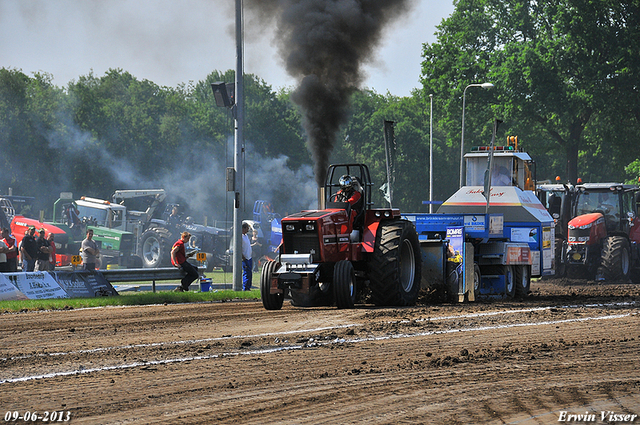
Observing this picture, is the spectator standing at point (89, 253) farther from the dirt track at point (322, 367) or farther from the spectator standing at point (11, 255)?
the dirt track at point (322, 367)

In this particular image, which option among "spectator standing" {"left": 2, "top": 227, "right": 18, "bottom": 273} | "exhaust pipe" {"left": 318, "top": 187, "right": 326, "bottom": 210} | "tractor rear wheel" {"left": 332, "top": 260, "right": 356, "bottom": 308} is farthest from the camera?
"spectator standing" {"left": 2, "top": 227, "right": 18, "bottom": 273}

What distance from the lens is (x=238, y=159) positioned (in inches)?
727

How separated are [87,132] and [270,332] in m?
43.4

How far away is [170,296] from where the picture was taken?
16.1m

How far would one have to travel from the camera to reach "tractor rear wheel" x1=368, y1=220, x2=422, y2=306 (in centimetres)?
1316

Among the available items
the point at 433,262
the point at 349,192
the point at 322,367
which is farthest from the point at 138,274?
the point at 322,367

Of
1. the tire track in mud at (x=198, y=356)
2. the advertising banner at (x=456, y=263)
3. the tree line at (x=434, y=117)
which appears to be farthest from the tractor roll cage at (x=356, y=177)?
the tree line at (x=434, y=117)

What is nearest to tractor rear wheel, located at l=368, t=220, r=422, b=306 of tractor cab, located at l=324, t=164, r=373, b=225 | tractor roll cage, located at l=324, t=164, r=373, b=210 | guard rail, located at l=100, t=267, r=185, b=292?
tractor cab, located at l=324, t=164, r=373, b=225

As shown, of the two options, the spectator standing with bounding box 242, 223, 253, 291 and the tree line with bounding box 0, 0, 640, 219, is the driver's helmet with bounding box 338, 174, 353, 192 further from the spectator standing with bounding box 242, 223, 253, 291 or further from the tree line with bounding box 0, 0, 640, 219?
the tree line with bounding box 0, 0, 640, 219

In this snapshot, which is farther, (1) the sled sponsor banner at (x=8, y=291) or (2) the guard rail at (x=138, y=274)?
(2) the guard rail at (x=138, y=274)

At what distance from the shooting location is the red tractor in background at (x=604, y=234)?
2289 cm

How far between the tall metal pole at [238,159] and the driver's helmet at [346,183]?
5227 mm

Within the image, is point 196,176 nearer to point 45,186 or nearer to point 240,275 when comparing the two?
point 45,186

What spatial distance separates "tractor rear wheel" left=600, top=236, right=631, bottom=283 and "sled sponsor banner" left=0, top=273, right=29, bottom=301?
16.4 meters
